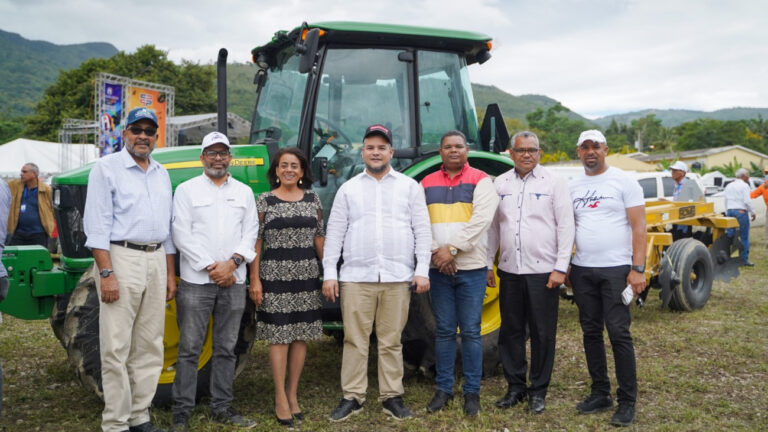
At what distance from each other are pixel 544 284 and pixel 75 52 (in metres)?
194

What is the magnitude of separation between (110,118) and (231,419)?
16875 millimetres

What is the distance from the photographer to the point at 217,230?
11.7 ft

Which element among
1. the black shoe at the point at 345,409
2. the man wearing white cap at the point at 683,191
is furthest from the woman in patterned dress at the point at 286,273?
the man wearing white cap at the point at 683,191

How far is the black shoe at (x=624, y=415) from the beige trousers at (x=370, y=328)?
1.33 metres

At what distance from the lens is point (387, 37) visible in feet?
14.7

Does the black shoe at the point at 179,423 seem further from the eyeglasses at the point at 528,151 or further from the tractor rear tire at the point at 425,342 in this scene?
the eyeglasses at the point at 528,151

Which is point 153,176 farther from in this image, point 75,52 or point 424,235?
point 75,52

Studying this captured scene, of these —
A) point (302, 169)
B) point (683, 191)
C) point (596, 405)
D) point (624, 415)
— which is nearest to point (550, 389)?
point (596, 405)

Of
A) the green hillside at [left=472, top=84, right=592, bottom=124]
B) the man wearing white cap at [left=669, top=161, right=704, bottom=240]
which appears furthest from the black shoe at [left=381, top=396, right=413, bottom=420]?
the green hillside at [left=472, top=84, right=592, bottom=124]

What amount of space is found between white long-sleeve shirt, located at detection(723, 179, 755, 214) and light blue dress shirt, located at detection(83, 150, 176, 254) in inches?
389

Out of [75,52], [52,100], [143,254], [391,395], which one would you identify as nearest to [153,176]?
[143,254]

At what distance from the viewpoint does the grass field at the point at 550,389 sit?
12.6ft

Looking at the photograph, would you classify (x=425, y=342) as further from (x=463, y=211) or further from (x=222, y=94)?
(x=222, y=94)

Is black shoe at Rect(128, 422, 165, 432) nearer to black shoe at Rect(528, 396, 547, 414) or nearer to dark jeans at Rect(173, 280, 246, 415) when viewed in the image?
dark jeans at Rect(173, 280, 246, 415)
